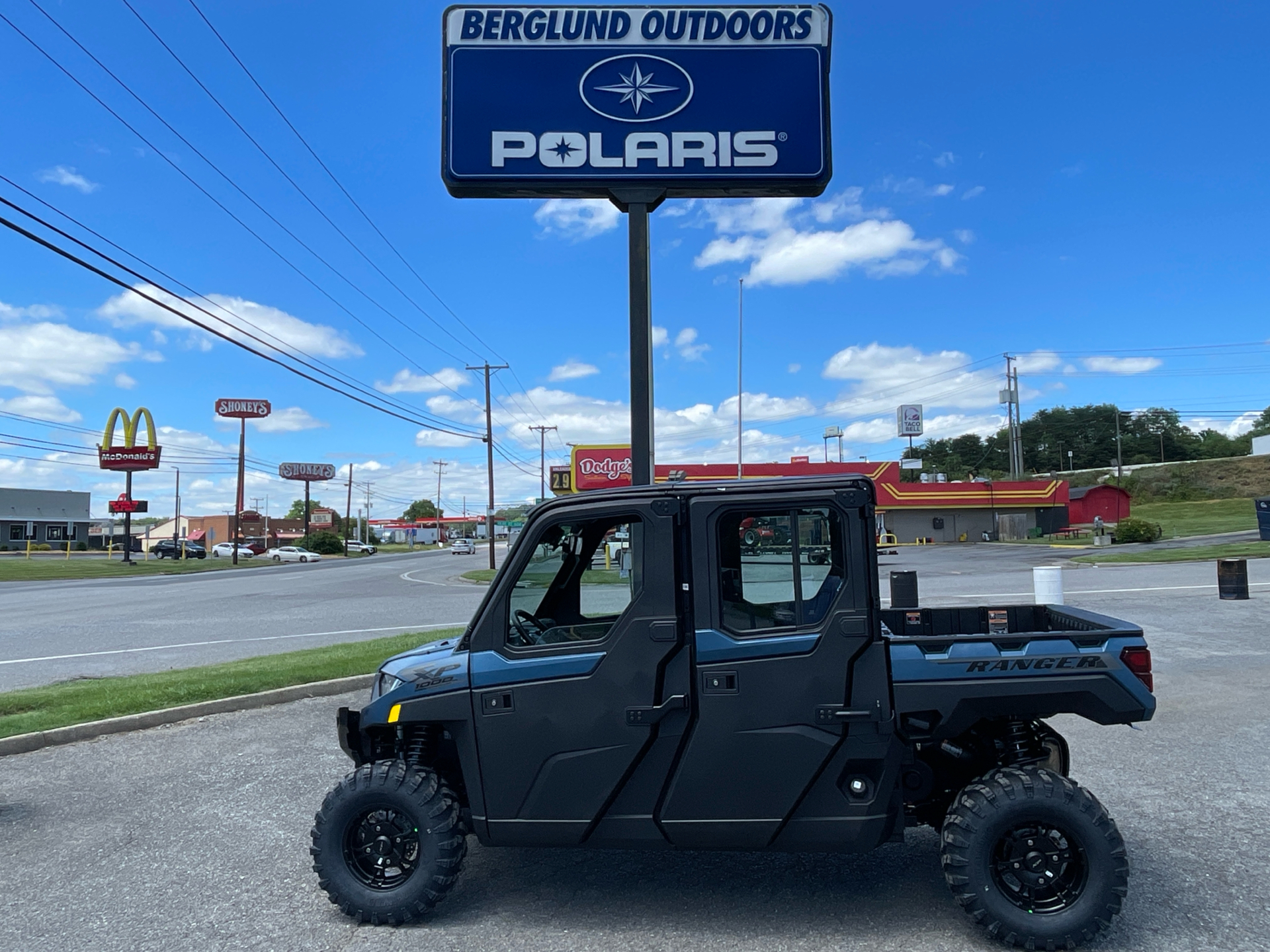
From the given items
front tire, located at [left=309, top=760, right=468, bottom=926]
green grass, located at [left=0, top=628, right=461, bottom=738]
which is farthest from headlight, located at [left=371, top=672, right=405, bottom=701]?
green grass, located at [left=0, top=628, right=461, bottom=738]

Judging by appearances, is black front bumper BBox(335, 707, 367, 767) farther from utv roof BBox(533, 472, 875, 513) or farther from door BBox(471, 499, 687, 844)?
utv roof BBox(533, 472, 875, 513)

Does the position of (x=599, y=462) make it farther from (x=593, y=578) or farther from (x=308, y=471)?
(x=308, y=471)

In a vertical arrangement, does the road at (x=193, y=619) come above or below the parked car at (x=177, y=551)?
below

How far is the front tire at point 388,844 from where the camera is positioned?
388 cm

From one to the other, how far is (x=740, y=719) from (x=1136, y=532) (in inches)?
1850

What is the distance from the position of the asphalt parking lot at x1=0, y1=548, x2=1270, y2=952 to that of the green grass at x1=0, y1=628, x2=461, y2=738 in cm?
95

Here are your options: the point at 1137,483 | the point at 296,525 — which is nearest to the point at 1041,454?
the point at 1137,483

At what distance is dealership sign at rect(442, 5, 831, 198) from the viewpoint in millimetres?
10289

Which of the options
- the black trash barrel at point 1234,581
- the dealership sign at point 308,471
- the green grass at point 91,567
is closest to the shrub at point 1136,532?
the black trash barrel at point 1234,581

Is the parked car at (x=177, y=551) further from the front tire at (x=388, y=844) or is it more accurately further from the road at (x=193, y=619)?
the front tire at (x=388, y=844)

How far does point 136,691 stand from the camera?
360 inches

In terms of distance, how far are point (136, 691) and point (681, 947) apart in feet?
25.7

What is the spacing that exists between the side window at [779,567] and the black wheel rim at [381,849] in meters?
1.86

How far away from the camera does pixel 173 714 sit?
824 cm
